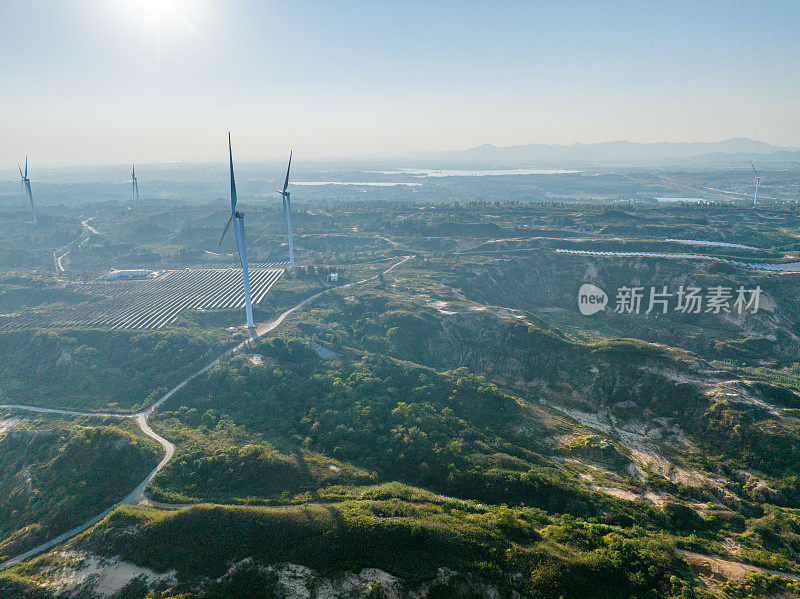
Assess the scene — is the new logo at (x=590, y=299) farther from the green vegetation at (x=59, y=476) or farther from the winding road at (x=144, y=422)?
the green vegetation at (x=59, y=476)

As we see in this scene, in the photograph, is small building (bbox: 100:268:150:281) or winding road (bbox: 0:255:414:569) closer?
winding road (bbox: 0:255:414:569)

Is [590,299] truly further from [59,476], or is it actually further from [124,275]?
[124,275]

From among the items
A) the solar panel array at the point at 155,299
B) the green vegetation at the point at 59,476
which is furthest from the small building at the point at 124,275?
the green vegetation at the point at 59,476

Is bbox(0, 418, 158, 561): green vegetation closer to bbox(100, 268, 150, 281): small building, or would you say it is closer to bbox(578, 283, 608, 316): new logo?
bbox(100, 268, 150, 281): small building

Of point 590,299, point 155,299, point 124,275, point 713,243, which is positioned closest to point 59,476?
point 155,299

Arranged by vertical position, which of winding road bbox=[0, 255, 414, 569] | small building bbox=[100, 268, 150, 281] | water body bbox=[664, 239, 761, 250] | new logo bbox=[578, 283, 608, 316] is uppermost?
water body bbox=[664, 239, 761, 250]

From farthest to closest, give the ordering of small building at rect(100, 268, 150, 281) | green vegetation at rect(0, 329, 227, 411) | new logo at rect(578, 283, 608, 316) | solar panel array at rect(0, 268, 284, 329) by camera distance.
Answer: small building at rect(100, 268, 150, 281) < new logo at rect(578, 283, 608, 316) < solar panel array at rect(0, 268, 284, 329) < green vegetation at rect(0, 329, 227, 411)

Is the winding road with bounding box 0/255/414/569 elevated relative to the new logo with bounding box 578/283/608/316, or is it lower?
lower

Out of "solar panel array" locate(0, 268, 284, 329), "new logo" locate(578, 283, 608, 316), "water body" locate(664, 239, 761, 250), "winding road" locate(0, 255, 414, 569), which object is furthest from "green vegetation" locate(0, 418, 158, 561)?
"water body" locate(664, 239, 761, 250)

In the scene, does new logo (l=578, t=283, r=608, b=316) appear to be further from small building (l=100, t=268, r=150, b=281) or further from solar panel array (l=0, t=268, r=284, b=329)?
small building (l=100, t=268, r=150, b=281)

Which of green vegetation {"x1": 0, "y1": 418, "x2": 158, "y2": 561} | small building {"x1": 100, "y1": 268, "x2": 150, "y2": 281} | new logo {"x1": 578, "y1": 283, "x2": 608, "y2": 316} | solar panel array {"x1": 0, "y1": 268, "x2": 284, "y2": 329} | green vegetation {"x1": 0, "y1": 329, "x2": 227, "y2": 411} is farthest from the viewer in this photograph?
small building {"x1": 100, "y1": 268, "x2": 150, "y2": 281}

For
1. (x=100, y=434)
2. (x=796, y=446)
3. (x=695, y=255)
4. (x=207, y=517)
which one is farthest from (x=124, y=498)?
(x=695, y=255)
